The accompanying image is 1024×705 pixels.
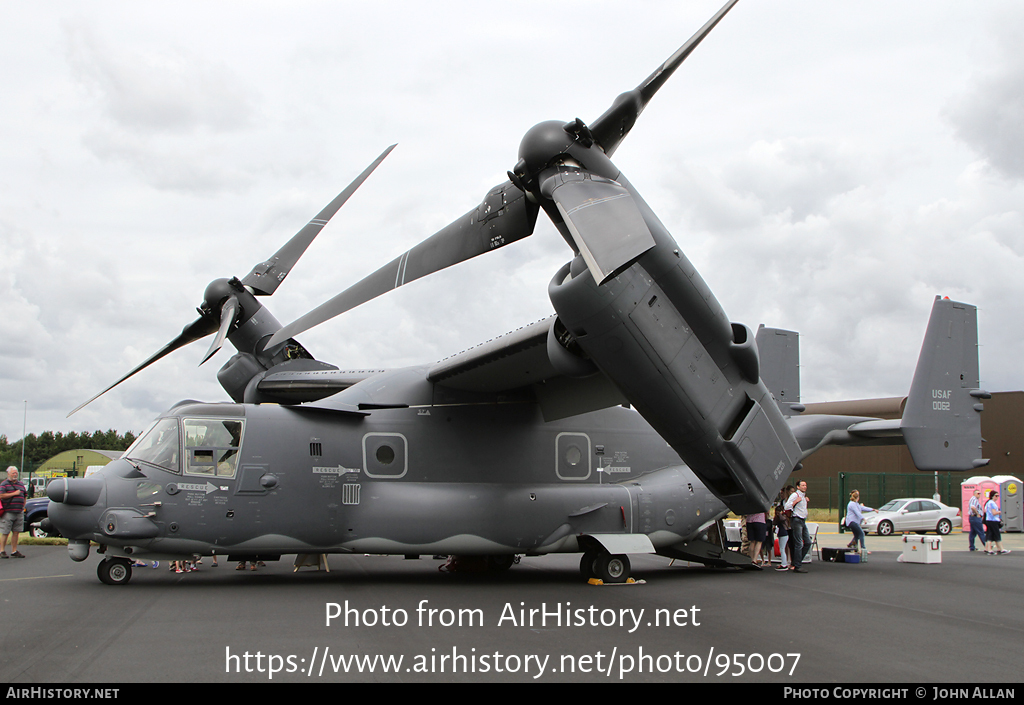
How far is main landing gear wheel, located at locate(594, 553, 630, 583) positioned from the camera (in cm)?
1155

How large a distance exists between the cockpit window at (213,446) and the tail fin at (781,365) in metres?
9.51

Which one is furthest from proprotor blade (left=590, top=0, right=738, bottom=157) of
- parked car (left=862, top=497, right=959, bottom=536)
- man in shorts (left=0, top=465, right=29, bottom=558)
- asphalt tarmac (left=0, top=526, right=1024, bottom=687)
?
parked car (left=862, top=497, right=959, bottom=536)

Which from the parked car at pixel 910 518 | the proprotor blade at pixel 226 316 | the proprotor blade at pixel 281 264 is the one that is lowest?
the parked car at pixel 910 518

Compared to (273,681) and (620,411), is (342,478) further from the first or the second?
(273,681)

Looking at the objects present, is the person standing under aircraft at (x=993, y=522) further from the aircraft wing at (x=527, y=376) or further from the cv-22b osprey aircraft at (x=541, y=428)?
the aircraft wing at (x=527, y=376)

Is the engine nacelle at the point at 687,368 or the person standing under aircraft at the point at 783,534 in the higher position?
the engine nacelle at the point at 687,368

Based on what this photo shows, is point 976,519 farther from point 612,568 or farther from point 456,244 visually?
point 456,244

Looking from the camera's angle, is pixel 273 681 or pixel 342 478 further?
pixel 342 478

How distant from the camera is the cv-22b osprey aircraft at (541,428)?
8.28 m

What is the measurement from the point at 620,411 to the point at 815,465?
3276cm

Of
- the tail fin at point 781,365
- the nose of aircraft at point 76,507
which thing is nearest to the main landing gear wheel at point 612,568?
the tail fin at point 781,365

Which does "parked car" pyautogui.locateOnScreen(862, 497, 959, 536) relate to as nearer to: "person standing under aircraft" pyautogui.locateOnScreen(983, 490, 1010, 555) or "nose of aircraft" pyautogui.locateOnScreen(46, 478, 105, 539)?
"person standing under aircraft" pyautogui.locateOnScreen(983, 490, 1010, 555)

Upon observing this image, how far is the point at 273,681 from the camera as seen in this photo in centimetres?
534
